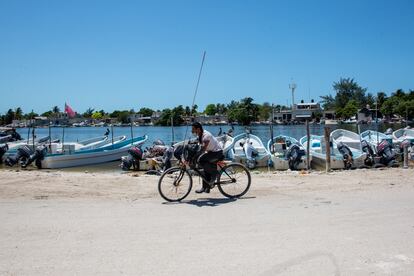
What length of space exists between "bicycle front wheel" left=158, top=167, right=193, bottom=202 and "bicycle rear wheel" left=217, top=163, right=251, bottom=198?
0.77 m

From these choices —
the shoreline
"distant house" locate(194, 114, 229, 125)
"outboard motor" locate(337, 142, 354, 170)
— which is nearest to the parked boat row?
"outboard motor" locate(337, 142, 354, 170)

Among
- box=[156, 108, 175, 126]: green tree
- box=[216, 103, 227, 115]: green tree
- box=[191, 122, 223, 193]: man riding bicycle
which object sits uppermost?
box=[216, 103, 227, 115]: green tree

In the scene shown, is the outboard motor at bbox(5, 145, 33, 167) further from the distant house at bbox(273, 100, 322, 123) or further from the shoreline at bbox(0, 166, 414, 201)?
the distant house at bbox(273, 100, 322, 123)

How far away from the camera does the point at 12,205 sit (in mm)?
8469

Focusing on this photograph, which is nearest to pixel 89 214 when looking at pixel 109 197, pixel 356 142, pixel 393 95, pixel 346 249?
pixel 109 197

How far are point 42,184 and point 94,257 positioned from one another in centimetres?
759

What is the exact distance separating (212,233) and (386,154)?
17.1 meters

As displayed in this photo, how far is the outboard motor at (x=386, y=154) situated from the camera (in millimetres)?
20328

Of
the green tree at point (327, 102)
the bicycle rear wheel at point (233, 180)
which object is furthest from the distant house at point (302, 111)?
the bicycle rear wheel at point (233, 180)

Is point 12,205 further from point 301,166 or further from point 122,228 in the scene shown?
point 301,166

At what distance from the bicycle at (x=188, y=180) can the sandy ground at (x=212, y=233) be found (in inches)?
10.8

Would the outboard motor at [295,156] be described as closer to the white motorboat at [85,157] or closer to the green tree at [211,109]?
the white motorboat at [85,157]

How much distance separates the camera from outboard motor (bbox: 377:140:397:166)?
800 inches

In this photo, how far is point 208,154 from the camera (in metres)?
8.68
